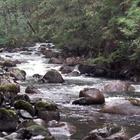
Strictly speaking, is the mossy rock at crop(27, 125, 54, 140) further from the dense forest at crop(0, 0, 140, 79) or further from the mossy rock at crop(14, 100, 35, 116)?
the dense forest at crop(0, 0, 140, 79)

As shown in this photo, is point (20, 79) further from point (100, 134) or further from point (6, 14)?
point (6, 14)

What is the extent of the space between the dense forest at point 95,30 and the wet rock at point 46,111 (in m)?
10.4

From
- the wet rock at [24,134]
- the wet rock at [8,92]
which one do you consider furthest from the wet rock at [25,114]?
the wet rock at [24,134]

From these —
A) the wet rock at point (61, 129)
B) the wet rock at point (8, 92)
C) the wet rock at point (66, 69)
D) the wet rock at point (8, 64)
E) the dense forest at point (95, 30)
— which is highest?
the dense forest at point (95, 30)

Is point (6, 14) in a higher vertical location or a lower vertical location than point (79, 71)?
higher

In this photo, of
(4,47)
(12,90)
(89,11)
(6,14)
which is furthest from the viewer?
(6,14)

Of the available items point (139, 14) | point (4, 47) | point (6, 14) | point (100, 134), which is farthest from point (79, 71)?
point (6, 14)

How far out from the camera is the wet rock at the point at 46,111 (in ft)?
45.6

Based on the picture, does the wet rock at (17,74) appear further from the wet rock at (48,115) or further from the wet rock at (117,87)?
the wet rock at (48,115)

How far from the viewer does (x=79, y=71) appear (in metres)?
28.4

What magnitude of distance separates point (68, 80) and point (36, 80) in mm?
1723

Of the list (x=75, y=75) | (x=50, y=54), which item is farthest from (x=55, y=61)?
(x=75, y=75)

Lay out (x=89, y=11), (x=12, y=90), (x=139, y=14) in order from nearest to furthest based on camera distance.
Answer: (x=12, y=90), (x=139, y=14), (x=89, y=11)

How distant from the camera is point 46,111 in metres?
14.2
